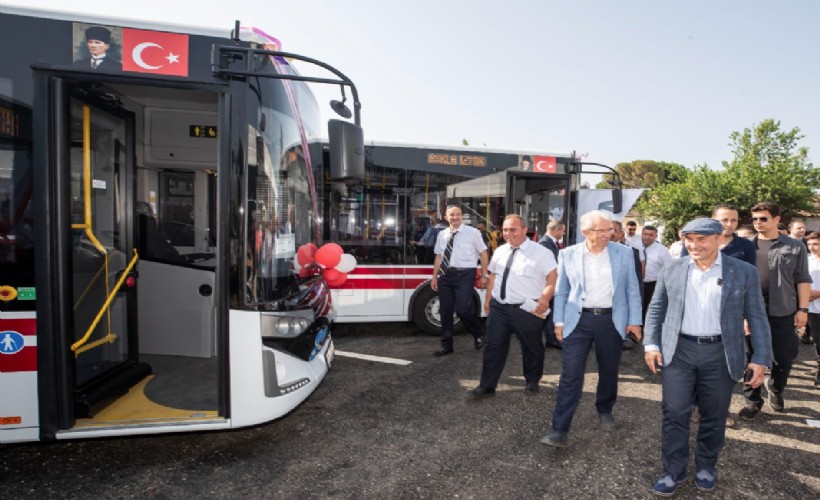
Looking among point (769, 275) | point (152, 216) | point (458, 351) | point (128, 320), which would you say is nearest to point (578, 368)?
point (769, 275)

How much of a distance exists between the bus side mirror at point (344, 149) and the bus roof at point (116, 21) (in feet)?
2.86

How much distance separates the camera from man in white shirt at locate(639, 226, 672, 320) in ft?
21.9

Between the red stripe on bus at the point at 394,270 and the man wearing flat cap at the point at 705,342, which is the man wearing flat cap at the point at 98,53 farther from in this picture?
the red stripe on bus at the point at 394,270

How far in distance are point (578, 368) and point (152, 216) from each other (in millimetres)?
4351

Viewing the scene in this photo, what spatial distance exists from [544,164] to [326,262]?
431cm

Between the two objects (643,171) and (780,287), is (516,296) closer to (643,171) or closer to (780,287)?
(780,287)

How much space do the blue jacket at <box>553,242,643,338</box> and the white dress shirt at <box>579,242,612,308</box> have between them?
0.09 ft

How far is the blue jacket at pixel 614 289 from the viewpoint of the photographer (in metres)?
3.56

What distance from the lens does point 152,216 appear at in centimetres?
503

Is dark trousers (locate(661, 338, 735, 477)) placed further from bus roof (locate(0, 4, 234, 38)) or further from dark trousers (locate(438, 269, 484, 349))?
bus roof (locate(0, 4, 234, 38))

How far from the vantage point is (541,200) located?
7305mm

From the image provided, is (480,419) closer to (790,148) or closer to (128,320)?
(128,320)

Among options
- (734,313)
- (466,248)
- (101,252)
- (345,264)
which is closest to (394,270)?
(466,248)

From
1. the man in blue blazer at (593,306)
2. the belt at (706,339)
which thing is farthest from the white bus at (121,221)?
the belt at (706,339)
